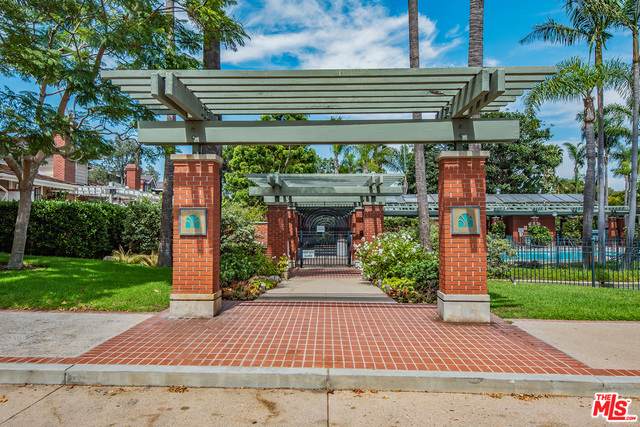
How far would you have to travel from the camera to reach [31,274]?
9531 millimetres

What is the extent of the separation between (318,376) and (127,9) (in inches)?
424

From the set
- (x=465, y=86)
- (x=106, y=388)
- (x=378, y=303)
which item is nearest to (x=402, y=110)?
(x=465, y=86)

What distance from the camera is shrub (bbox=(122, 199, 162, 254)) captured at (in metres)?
14.9

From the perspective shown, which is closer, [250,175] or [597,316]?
[597,316]

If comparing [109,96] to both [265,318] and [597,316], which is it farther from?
[597,316]

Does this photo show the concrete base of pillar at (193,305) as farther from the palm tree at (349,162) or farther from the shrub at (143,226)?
the palm tree at (349,162)

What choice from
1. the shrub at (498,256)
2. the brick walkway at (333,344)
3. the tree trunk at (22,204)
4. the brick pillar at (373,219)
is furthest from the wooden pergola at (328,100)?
the brick pillar at (373,219)

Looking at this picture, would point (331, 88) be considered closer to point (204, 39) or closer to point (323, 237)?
point (204, 39)

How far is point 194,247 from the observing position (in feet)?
21.5

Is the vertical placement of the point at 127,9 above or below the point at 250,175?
above

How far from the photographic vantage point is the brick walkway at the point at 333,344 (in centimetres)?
442

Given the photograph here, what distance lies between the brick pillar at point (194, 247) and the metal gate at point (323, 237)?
8.77m

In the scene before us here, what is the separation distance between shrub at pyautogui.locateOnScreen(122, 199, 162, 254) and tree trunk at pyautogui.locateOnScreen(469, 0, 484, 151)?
1168 cm

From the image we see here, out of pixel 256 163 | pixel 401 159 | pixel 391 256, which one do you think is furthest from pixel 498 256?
pixel 401 159
